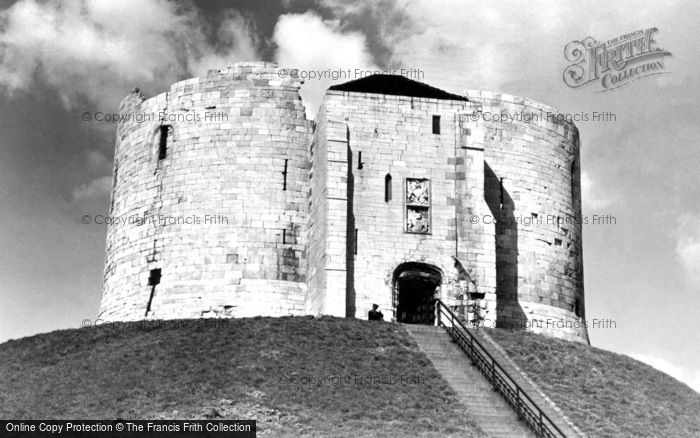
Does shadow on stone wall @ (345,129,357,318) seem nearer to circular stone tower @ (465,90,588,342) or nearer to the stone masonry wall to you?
the stone masonry wall

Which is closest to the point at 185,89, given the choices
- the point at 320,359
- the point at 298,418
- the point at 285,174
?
the point at 285,174

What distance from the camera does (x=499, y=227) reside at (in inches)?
1660

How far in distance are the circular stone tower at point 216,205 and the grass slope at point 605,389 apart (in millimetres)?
8708

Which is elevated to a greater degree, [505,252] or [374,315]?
[505,252]

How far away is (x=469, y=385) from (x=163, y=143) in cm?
1717

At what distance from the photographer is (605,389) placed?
3181 cm

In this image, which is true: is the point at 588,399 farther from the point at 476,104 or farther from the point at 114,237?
the point at 114,237

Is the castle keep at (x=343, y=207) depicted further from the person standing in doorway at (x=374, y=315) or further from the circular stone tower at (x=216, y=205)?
the person standing in doorway at (x=374, y=315)

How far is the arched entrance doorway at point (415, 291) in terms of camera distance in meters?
38.6

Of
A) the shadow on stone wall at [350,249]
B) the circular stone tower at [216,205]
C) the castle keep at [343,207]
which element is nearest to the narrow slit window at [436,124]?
the castle keep at [343,207]

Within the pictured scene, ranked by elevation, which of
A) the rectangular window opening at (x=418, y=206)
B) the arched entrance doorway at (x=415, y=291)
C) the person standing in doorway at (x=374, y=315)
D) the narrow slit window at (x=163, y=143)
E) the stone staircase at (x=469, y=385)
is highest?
the narrow slit window at (x=163, y=143)

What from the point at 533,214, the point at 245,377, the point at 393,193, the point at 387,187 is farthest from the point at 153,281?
the point at 533,214

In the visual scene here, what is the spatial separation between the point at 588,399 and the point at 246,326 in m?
9.86

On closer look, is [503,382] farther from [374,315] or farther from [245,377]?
[374,315]
